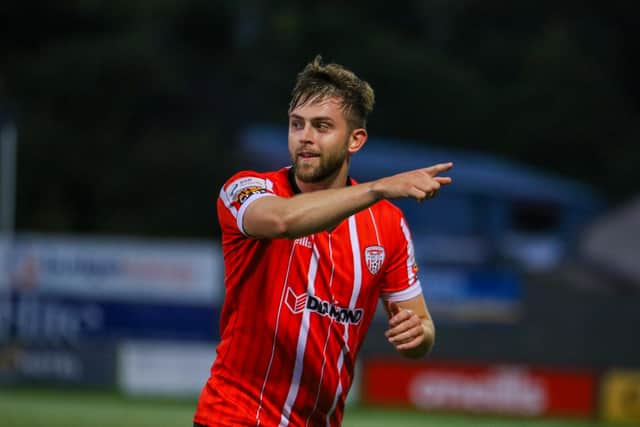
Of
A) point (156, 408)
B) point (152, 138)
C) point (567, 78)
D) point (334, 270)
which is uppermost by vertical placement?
point (567, 78)

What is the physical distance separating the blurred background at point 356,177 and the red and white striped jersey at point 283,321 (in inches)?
382

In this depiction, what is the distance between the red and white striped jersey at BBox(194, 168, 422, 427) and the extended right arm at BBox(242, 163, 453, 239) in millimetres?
408

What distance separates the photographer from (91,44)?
3244cm

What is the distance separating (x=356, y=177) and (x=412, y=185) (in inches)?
863

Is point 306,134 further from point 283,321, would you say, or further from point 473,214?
point 473,214

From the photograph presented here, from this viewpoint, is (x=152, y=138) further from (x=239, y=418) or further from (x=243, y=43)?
(x=239, y=418)

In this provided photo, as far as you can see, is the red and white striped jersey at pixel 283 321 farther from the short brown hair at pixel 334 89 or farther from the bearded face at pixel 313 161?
the short brown hair at pixel 334 89

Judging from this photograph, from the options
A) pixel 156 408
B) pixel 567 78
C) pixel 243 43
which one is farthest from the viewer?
pixel 243 43

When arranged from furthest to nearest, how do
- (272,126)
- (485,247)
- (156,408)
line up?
1. (272,126)
2. (485,247)
3. (156,408)

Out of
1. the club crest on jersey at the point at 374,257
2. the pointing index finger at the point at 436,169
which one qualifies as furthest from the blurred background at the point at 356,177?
the pointing index finger at the point at 436,169

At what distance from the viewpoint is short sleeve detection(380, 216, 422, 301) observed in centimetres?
469

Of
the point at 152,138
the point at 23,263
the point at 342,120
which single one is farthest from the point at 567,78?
the point at 342,120

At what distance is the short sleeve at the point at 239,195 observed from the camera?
4.16m

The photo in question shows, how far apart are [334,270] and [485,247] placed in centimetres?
1977
